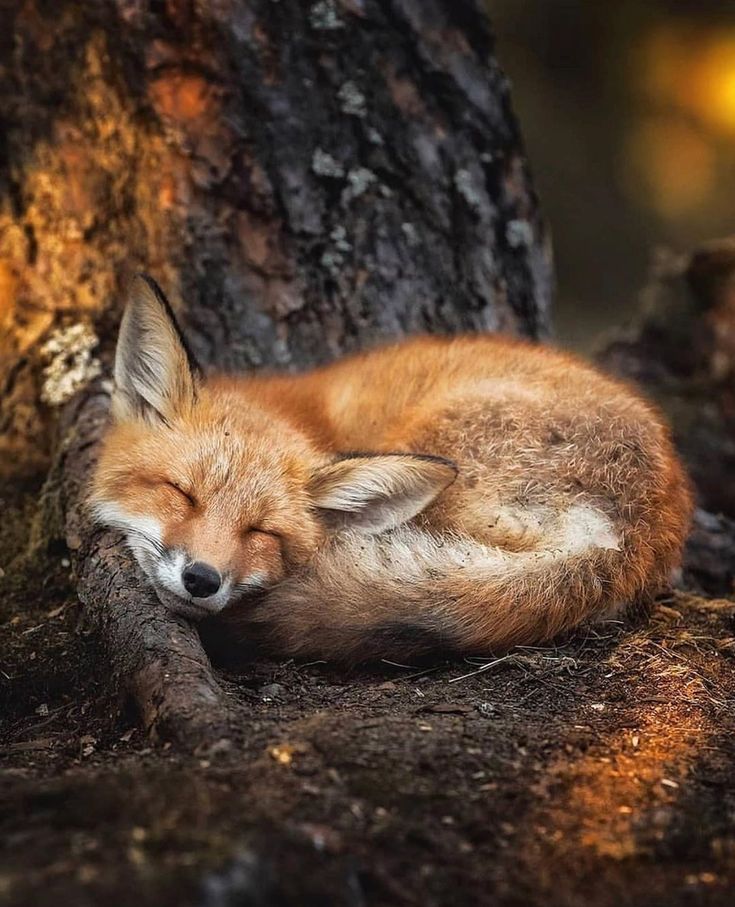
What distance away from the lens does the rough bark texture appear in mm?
4117

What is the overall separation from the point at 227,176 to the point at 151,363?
91cm

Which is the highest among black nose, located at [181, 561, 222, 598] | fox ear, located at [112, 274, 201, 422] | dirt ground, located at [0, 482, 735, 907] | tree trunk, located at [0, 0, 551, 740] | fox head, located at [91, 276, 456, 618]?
tree trunk, located at [0, 0, 551, 740]

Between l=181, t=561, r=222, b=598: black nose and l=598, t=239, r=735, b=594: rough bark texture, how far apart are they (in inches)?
90.0

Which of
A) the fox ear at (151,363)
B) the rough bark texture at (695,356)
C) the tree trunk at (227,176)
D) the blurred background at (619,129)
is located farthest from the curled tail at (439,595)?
the blurred background at (619,129)

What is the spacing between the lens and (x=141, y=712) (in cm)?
196

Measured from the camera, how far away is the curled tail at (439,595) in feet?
7.18

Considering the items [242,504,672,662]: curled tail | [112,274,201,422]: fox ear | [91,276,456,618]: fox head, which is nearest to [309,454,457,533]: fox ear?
[91,276,456,618]: fox head

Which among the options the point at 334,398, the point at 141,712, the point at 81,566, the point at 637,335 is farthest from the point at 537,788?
the point at 637,335

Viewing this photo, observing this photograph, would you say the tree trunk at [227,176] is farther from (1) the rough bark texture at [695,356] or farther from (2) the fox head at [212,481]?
(1) the rough bark texture at [695,356]

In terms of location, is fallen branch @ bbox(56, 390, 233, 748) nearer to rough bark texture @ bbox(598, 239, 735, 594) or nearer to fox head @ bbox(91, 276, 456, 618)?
fox head @ bbox(91, 276, 456, 618)

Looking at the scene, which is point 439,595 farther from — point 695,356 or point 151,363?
point 695,356

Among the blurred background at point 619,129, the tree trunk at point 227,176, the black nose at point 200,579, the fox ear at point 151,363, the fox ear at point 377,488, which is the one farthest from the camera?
the blurred background at point 619,129

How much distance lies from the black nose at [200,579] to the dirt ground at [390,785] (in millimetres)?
220

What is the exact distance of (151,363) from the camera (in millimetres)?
2625
